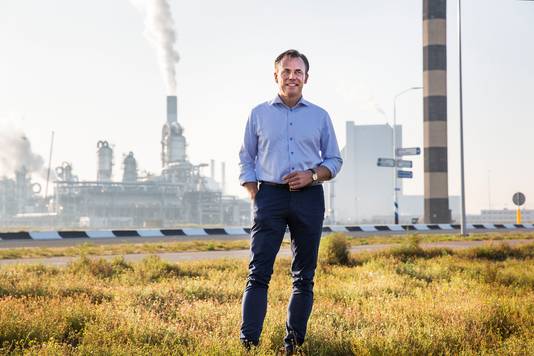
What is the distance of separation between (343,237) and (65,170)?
329 ft

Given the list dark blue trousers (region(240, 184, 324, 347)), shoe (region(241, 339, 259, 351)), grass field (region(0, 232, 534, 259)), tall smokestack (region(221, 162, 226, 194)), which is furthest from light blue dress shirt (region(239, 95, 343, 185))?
tall smokestack (region(221, 162, 226, 194))

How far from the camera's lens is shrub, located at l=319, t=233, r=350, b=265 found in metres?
11.5

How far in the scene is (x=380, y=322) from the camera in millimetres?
5156

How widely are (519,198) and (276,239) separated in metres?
27.5

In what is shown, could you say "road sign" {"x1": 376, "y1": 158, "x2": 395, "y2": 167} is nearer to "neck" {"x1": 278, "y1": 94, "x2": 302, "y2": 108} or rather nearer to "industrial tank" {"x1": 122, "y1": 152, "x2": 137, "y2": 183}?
"neck" {"x1": 278, "y1": 94, "x2": 302, "y2": 108}

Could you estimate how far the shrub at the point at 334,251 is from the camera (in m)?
11.5

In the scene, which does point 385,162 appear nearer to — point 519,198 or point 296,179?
point 519,198

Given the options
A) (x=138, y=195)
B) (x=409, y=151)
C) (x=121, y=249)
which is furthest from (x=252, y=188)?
(x=138, y=195)

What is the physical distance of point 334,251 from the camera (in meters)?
11.6

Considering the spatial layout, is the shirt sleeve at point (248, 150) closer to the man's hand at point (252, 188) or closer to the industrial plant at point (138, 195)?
the man's hand at point (252, 188)

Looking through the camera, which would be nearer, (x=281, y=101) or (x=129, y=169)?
(x=281, y=101)

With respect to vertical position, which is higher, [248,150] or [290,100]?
[290,100]

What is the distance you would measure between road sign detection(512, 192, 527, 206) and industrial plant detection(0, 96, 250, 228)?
7043cm

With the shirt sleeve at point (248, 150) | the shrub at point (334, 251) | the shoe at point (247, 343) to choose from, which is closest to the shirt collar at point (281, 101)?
the shirt sleeve at point (248, 150)
